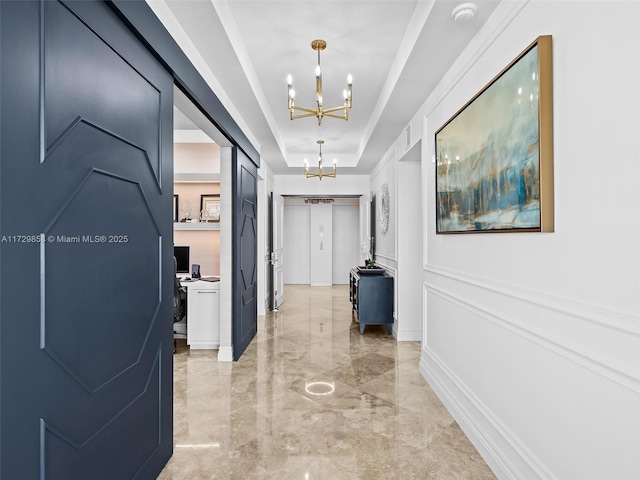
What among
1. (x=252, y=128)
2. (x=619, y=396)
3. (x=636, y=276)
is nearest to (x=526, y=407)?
(x=619, y=396)

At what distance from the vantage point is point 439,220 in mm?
3158

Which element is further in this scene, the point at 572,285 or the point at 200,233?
the point at 200,233

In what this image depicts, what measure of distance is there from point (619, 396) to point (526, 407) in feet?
2.08

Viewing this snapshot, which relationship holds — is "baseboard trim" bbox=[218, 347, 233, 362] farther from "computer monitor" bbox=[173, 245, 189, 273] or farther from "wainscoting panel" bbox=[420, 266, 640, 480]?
"wainscoting panel" bbox=[420, 266, 640, 480]

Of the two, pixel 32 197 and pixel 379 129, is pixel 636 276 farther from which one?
pixel 379 129

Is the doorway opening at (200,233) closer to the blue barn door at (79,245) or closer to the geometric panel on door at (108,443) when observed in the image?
the blue barn door at (79,245)

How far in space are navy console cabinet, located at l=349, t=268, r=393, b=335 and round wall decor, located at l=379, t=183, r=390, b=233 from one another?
0.94 metres

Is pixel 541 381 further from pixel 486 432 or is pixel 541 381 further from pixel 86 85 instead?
pixel 86 85

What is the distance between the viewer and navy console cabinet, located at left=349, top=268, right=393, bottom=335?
16.9ft

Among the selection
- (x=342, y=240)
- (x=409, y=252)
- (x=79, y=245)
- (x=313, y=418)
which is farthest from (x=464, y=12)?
(x=342, y=240)

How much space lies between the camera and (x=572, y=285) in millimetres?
1471

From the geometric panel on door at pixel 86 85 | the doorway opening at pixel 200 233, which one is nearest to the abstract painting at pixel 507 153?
the geometric panel on door at pixel 86 85

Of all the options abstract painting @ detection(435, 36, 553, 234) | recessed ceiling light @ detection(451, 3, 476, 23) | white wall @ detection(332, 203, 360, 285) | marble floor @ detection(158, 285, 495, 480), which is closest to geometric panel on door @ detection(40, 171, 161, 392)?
marble floor @ detection(158, 285, 495, 480)

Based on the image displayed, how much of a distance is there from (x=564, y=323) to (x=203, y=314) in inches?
147
